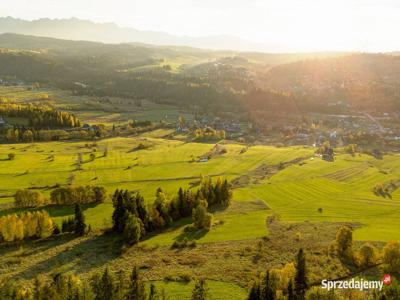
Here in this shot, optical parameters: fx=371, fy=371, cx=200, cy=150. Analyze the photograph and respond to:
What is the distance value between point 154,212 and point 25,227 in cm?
3259

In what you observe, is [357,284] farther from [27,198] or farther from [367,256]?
[27,198]

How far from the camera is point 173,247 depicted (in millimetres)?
90500

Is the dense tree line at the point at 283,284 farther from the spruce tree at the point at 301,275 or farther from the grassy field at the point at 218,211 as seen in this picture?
the grassy field at the point at 218,211

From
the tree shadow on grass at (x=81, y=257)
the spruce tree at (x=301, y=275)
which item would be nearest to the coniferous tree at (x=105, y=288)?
the tree shadow on grass at (x=81, y=257)

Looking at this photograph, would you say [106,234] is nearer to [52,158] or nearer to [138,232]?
[138,232]

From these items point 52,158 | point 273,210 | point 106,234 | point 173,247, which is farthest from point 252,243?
point 52,158

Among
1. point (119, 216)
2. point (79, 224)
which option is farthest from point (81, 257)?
point (119, 216)

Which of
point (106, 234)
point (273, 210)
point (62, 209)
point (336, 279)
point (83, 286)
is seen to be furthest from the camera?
point (273, 210)

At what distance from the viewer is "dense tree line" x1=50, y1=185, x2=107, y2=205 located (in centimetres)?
11419

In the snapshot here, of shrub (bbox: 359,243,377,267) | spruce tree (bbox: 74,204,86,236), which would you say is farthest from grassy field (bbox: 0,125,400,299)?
shrub (bbox: 359,243,377,267)

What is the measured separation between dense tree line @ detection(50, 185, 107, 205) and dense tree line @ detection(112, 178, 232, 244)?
553 inches

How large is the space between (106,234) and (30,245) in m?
18.0

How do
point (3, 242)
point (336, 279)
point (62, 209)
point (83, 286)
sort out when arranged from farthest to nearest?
point (62, 209) → point (3, 242) → point (336, 279) → point (83, 286)

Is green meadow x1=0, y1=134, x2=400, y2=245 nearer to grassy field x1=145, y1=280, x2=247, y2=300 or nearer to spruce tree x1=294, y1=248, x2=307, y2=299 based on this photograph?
grassy field x1=145, y1=280, x2=247, y2=300
